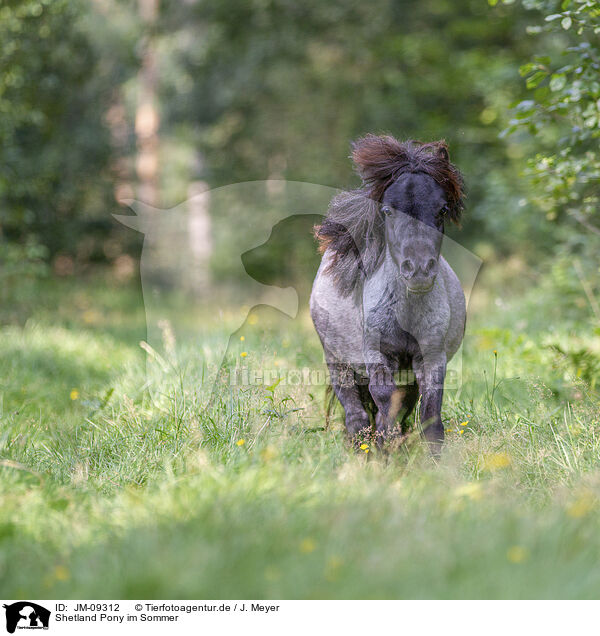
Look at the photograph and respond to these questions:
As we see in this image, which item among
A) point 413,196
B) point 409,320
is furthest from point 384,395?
point 413,196

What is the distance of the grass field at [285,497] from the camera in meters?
2.52

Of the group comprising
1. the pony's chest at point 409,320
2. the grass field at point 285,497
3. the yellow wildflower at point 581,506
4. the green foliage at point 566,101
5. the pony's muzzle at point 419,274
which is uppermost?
the green foliage at point 566,101

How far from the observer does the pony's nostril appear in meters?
3.75

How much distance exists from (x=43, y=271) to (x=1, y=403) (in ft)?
15.6

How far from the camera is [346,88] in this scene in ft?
53.2

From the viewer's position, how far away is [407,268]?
379cm

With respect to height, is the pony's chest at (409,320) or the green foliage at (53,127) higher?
the green foliage at (53,127)

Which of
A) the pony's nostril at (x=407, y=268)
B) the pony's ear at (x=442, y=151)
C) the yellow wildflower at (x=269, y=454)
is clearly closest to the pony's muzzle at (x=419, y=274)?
the pony's nostril at (x=407, y=268)

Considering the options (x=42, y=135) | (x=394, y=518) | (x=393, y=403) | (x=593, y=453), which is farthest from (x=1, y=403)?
(x=42, y=135)

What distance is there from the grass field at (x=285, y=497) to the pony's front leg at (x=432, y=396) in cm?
14

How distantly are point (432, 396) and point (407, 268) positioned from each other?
80cm

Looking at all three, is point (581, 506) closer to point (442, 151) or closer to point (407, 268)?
point (407, 268)
